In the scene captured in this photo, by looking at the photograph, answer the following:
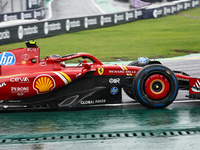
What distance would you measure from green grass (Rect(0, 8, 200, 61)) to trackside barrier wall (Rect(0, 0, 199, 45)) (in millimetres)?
471

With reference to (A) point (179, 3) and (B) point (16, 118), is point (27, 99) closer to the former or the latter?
(B) point (16, 118)

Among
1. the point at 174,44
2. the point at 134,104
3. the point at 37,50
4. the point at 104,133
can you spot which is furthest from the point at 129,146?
the point at 174,44

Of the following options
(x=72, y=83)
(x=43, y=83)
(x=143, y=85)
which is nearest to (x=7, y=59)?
(x=43, y=83)

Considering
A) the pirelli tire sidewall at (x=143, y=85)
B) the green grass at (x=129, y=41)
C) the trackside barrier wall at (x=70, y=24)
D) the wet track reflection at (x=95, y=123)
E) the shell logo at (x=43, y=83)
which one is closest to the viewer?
the wet track reflection at (x=95, y=123)

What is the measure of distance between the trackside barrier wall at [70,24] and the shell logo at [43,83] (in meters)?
13.4

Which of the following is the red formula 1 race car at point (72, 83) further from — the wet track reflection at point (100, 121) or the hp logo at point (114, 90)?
the wet track reflection at point (100, 121)

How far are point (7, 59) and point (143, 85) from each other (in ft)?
9.62

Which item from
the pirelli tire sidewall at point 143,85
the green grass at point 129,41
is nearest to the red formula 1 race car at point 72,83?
the pirelli tire sidewall at point 143,85

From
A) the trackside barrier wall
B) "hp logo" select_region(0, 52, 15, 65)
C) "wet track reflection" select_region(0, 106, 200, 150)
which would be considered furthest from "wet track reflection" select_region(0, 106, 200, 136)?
the trackside barrier wall

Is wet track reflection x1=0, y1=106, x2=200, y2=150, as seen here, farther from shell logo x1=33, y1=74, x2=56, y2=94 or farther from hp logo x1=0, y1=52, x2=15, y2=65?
hp logo x1=0, y1=52, x2=15, y2=65

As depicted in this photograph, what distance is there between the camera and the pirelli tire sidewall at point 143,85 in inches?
328

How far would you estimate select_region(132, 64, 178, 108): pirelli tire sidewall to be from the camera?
832 centimetres

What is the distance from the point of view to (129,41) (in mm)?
23109

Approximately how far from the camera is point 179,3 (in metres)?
41.3
